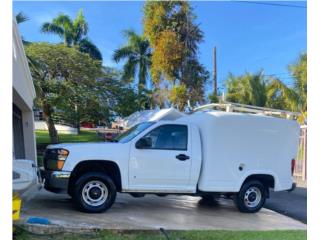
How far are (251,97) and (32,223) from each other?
24170 mm

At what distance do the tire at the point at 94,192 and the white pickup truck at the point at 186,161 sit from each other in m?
0.02

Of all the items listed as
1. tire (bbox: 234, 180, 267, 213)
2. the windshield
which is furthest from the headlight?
Answer: tire (bbox: 234, 180, 267, 213)

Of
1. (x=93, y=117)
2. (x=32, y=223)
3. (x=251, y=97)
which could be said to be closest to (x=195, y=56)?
(x=251, y=97)

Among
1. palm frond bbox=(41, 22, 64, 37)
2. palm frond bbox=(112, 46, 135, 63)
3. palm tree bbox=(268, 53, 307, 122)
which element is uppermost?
palm frond bbox=(41, 22, 64, 37)

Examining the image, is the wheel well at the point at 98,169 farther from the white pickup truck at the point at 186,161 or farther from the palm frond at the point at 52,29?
the palm frond at the point at 52,29

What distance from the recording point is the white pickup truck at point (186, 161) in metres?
8.40

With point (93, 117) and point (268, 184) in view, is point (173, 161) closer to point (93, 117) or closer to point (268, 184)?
point (268, 184)

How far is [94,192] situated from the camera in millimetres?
8430

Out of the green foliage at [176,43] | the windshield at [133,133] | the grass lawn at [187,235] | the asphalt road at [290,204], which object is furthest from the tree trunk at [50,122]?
the grass lawn at [187,235]

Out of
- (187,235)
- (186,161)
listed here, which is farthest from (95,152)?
(187,235)

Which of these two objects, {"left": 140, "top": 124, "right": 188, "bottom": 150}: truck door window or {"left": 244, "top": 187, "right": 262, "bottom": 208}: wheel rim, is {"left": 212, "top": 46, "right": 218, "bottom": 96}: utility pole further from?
{"left": 140, "top": 124, "right": 188, "bottom": 150}: truck door window

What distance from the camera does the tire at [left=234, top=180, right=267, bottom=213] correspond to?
31.4ft

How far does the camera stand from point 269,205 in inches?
444

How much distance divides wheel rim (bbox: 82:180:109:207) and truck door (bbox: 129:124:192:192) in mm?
554
